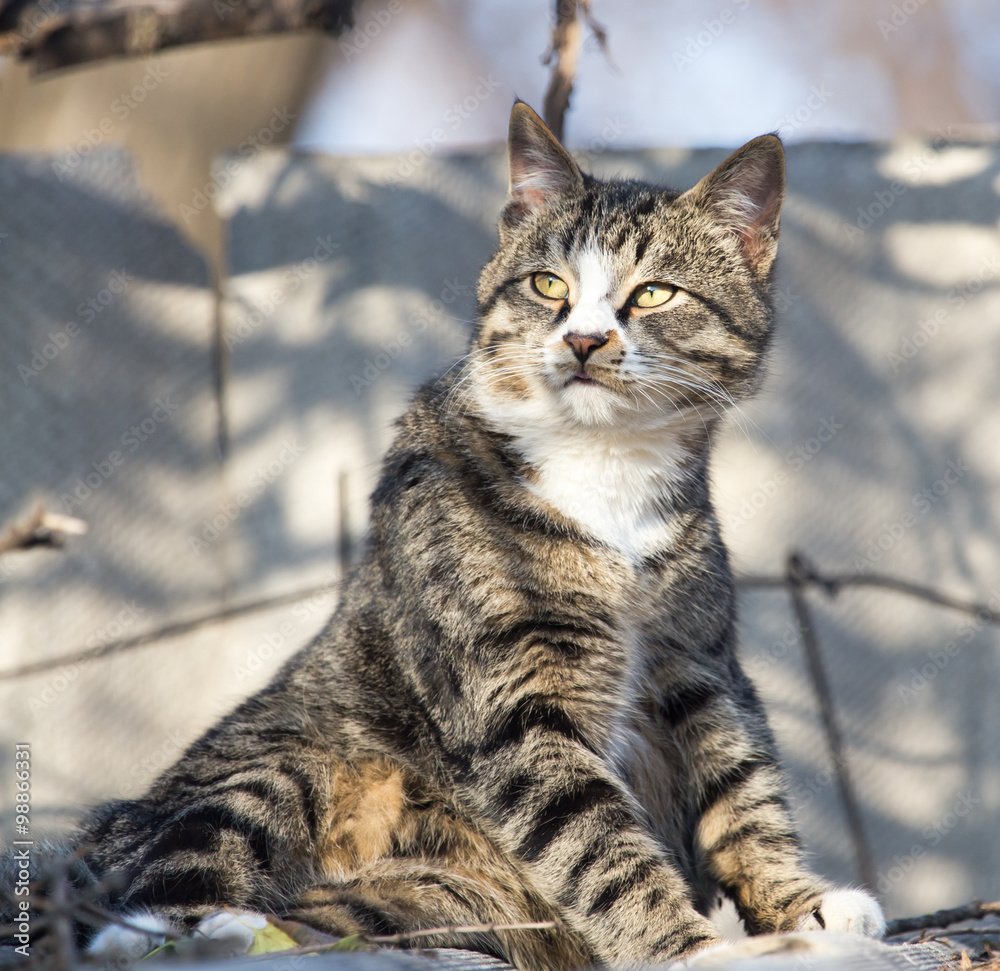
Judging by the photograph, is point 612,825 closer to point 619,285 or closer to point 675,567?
point 675,567

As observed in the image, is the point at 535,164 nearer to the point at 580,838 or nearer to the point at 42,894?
the point at 580,838

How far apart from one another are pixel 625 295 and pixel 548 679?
92 centimetres

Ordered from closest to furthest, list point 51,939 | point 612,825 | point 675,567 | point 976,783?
point 51,939, point 612,825, point 675,567, point 976,783

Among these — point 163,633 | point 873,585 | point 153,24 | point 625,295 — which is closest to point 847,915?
point 625,295

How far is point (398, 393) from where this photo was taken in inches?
151

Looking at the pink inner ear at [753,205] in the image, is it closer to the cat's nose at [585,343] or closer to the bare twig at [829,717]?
the cat's nose at [585,343]

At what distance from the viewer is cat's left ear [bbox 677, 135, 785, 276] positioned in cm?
233

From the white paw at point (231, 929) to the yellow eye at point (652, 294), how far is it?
1.55 metres

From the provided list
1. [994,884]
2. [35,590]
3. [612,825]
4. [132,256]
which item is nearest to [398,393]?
[132,256]

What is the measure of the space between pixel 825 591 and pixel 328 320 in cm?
228

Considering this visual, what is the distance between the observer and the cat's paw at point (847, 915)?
183 cm

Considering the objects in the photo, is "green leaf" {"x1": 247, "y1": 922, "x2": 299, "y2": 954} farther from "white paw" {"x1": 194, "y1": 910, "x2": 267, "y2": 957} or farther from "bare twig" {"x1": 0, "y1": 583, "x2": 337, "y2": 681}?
"bare twig" {"x1": 0, "y1": 583, "x2": 337, "y2": 681}

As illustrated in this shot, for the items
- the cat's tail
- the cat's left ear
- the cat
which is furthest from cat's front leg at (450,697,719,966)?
the cat's left ear

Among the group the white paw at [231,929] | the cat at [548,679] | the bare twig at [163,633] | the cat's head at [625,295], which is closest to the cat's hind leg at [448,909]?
the cat at [548,679]
